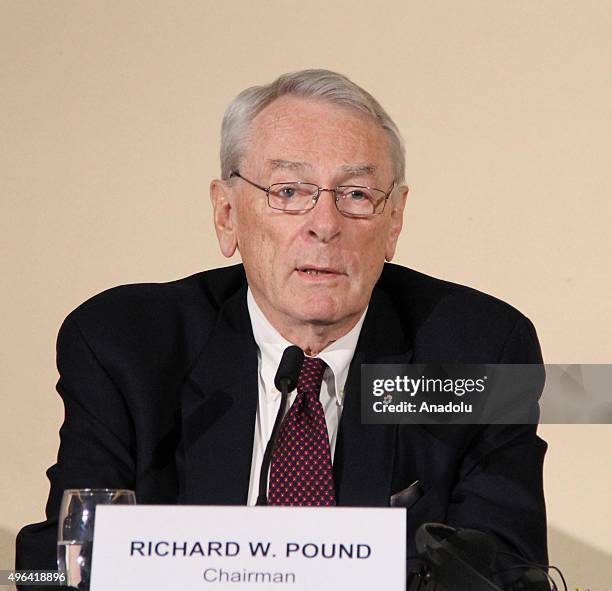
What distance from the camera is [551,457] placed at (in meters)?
2.67

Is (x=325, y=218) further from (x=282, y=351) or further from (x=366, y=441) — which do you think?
(x=366, y=441)

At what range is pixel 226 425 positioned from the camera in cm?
209

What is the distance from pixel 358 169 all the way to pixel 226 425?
57 cm

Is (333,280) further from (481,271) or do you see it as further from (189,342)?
(481,271)

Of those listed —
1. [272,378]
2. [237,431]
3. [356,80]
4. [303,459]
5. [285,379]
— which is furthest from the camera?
[356,80]

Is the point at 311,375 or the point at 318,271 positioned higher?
the point at 318,271

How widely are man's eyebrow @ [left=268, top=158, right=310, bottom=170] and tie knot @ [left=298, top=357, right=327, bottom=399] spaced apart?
1.24 ft

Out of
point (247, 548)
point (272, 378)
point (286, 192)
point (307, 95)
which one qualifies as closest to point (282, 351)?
point (272, 378)

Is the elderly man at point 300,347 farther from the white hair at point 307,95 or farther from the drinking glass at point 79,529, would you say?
the drinking glass at point 79,529

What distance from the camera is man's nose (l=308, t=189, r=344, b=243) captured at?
209cm

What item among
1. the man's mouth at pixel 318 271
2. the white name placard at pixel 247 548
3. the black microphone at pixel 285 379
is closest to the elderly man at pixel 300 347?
the man's mouth at pixel 318 271

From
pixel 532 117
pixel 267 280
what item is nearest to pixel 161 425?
pixel 267 280

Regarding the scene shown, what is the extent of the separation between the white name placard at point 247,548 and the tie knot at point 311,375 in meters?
0.74

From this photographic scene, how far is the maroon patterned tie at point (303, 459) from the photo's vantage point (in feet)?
6.39
